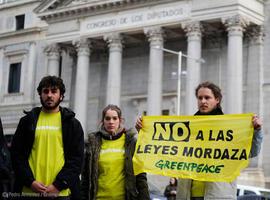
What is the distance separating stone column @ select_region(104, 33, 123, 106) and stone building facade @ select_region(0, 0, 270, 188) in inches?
2.5

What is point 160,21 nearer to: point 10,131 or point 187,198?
point 10,131

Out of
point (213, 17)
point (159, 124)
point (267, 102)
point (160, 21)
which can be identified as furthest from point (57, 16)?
point (159, 124)

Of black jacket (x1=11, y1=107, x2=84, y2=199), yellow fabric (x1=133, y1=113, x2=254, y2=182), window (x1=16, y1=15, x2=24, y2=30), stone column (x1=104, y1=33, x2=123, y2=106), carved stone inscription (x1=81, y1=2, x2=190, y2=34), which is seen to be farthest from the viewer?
window (x1=16, y1=15, x2=24, y2=30)

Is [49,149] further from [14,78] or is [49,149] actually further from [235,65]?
[14,78]

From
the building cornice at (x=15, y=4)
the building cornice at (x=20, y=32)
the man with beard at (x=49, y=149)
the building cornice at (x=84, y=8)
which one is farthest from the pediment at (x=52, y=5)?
the man with beard at (x=49, y=149)

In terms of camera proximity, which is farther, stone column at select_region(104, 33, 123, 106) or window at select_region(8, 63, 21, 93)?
window at select_region(8, 63, 21, 93)

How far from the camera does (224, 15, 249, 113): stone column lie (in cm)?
3381

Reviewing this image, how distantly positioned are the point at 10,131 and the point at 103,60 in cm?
946

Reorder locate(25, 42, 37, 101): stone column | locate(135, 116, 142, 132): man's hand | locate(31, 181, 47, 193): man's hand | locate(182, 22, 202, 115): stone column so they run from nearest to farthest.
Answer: locate(31, 181, 47, 193): man's hand < locate(135, 116, 142, 132): man's hand < locate(182, 22, 202, 115): stone column < locate(25, 42, 37, 101): stone column

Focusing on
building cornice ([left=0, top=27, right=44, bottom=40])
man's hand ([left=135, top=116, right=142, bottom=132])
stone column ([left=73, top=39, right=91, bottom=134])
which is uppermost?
building cornice ([left=0, top=27, right=44, bottom=40])

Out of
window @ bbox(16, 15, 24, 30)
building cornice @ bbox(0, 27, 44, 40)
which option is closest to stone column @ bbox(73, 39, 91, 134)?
building cornice @ bbox(0, 27, 44, 40)

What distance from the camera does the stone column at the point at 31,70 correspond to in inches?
1876

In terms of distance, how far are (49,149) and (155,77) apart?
29.6 meters

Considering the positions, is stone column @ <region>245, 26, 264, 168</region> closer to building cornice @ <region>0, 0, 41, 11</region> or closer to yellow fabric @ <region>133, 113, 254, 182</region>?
building cornice @ <region>0, 0, 41, 11</region>
